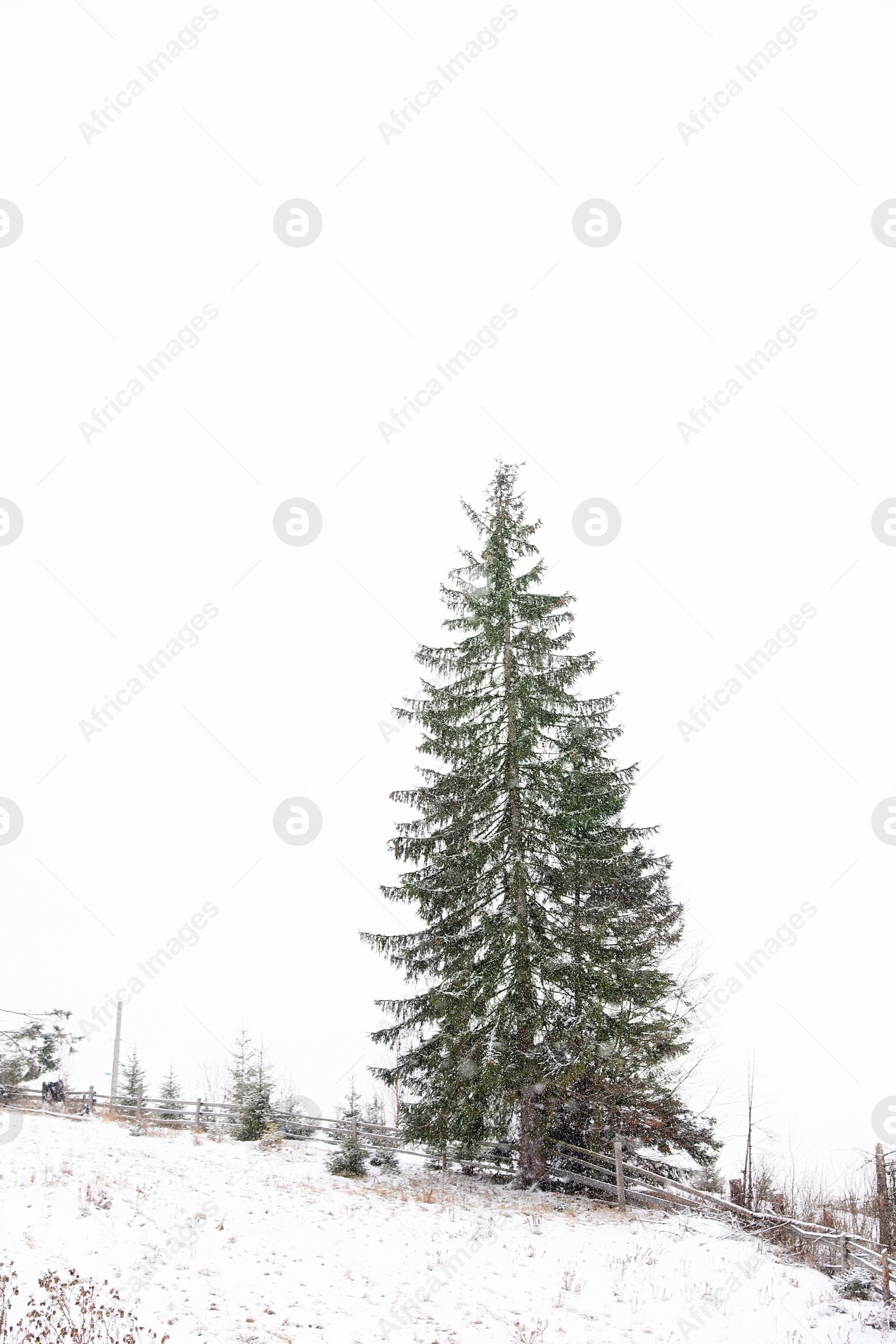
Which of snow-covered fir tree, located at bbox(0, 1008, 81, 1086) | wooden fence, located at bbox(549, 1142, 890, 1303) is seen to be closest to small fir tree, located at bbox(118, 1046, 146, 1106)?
snow-covered fir tree, located at bbox(0, 1008, 81, 1086)

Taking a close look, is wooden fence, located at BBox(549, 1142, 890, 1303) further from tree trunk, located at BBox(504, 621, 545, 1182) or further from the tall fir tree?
tree trunk, located at BBox(504, 621, 545, 1182)

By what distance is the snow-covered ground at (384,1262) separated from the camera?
8352mm

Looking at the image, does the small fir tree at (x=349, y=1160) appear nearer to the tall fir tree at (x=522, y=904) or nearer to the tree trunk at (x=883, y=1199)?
the tall fir tree at (x=522, y=904)

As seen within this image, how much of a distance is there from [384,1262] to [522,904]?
674 cm

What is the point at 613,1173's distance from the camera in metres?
15.0

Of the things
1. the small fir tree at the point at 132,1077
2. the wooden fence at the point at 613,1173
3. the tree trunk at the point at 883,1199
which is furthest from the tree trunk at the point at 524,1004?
the small fir tree at the point at 132,1077

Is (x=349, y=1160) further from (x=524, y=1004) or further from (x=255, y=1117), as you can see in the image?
(x=524, y=1004)

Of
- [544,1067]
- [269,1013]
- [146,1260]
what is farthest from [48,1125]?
[269,1013]

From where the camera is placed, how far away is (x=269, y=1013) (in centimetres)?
9050

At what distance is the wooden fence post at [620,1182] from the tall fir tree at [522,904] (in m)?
0.78

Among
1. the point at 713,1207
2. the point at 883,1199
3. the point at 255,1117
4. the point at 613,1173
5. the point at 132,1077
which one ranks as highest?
the point at 883,1199

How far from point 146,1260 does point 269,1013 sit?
90180mm

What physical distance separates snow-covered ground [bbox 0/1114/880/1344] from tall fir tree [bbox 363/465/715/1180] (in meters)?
1.91

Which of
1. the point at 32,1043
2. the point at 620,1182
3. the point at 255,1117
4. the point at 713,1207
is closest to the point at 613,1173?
the point at 620,1182
